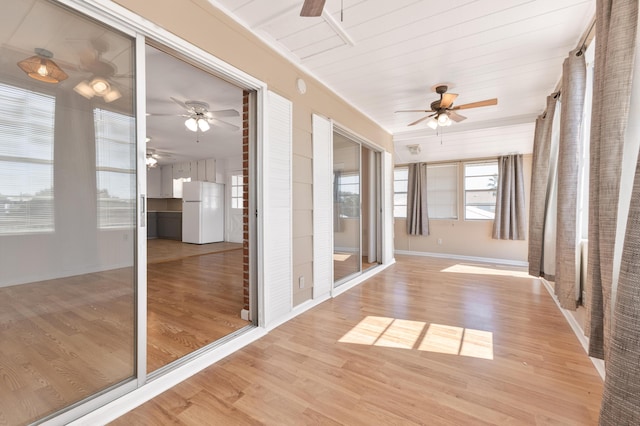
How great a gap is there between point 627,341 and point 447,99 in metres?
2.90

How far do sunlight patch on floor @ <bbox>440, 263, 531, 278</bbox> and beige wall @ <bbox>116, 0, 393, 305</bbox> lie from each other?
320 cm

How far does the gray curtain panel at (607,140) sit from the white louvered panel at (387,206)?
350cm

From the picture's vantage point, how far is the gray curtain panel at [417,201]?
6512 millimetres

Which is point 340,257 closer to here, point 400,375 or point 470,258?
point 400,375

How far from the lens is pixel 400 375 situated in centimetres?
180

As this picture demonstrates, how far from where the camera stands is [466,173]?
6203 millimetres

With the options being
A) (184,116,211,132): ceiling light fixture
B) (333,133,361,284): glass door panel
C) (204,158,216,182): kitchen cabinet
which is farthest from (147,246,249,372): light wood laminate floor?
(204,158,216,182): kitchen cabinet

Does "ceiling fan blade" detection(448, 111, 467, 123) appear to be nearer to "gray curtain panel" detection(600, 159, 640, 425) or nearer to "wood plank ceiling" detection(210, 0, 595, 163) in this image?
"wood plank ceiling" detection(210, 0, 595, 163)

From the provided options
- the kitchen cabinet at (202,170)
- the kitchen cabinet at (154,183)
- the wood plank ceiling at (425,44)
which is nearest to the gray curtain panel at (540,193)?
the wood plank ceiling at (425,44)

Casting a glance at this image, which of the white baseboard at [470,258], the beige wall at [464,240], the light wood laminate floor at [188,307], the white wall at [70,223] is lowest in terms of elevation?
the white baseboard at [470,258]

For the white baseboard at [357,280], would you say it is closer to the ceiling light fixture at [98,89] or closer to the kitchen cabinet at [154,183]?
the ceiling light fixture at [98,89]

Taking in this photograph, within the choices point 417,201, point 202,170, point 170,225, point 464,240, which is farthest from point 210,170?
point 464,240

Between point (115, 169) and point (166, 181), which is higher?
point (166, 181)

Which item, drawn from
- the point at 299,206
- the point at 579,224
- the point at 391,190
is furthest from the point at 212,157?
the point at 579,224
